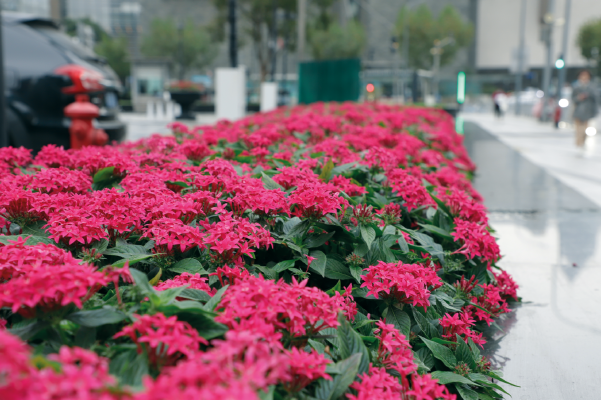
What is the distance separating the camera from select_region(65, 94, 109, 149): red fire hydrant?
478 centimetres

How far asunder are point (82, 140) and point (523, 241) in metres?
4.07

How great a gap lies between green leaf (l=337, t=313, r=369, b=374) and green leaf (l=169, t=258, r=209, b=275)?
552 mm

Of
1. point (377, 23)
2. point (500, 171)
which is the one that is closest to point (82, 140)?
point (500, 171)

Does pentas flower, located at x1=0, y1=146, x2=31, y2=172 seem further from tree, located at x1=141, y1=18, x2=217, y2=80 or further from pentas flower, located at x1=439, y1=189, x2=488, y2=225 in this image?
tree, located at x1=141, y1=18, x2=217, y2=80

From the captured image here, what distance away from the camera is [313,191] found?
7.26 feet

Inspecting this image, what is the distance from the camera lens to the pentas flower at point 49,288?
132 cm

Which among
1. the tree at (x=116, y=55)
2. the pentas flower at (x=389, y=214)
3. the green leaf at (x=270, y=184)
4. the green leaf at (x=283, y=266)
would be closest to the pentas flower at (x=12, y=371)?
the green leaf at (x=283, y=266)

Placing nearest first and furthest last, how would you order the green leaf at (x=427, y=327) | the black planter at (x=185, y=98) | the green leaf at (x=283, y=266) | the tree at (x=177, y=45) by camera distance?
the green leaf at (x=283, y=266), the green leaf at (x=427, y=327), the black planter at (x=185, y=98), the tree at (x=177, y=45)

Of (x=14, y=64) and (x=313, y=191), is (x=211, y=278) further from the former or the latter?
(x=14, y=64)

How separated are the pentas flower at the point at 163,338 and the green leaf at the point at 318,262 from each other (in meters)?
0.84

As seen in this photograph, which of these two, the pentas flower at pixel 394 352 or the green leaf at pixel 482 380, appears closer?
the pentas flower at pixel 394 352

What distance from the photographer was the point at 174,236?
1.99 metres

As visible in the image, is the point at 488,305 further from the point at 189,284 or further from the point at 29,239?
the point at 29,239

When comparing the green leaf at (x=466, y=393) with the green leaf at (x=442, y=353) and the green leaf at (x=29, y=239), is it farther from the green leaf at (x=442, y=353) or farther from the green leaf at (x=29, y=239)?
the green leaf at (x=29, y=239)
